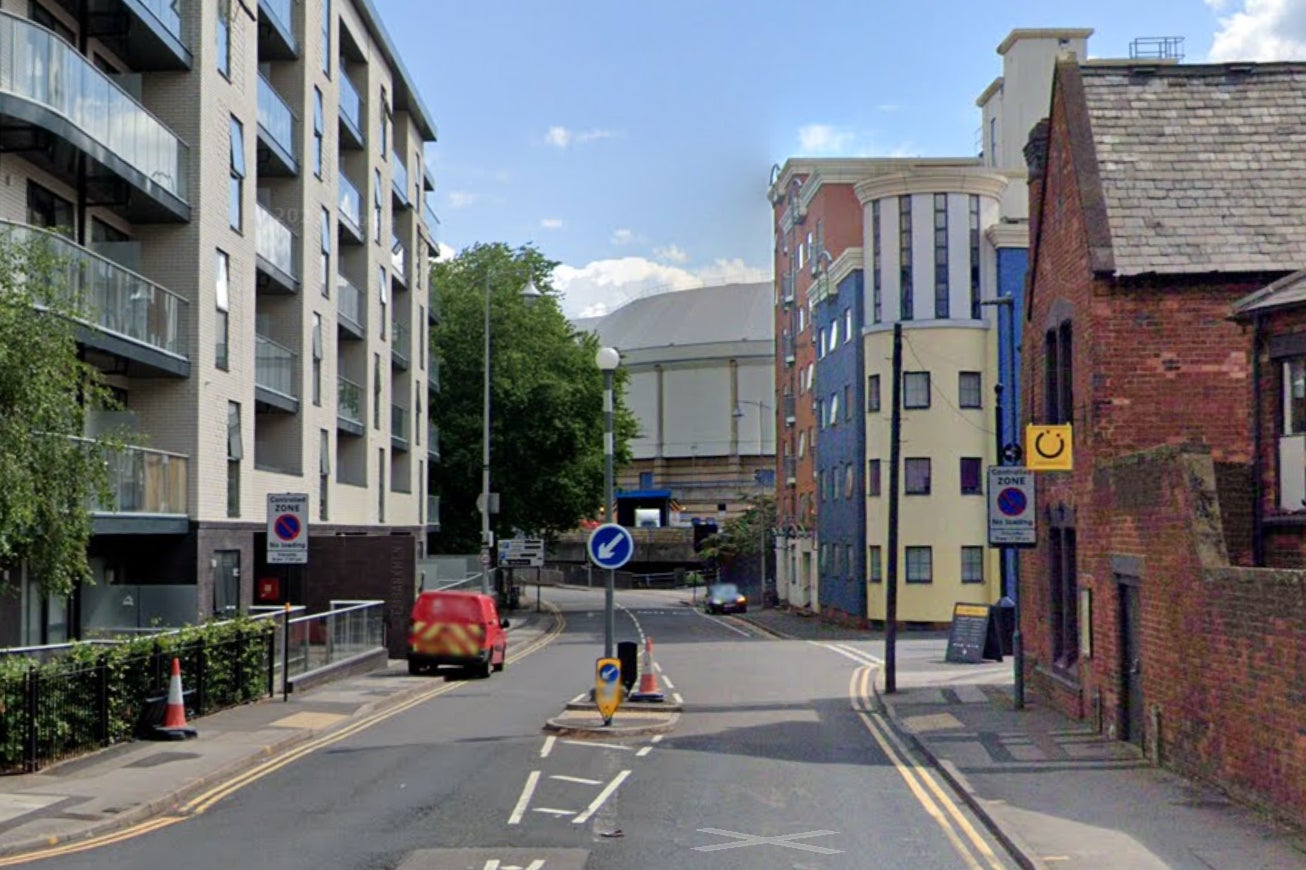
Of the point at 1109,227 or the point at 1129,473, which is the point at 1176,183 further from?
the point at 1129,473

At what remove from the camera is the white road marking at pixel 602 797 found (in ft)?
48.4

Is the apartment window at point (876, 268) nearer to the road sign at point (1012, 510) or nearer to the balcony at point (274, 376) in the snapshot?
the balcony at point (274, 376)

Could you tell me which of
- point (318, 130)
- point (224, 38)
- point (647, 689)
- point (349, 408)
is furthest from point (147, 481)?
point (349, 408)

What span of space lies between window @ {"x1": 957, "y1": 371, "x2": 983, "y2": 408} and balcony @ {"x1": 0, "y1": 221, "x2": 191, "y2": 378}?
30.3 metres

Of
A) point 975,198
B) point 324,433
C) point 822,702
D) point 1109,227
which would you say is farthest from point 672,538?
point 1109,227

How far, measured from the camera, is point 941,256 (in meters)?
52.7

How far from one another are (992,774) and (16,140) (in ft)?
58.1

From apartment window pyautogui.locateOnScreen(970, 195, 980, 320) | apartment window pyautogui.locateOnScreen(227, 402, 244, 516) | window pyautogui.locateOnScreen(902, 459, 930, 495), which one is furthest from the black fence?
apartment window pyautogui.locateOnScreen(970, 195, 980, 320)

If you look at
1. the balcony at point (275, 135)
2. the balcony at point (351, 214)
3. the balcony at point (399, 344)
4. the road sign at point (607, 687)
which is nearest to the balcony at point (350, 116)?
the balcony at point (351, 214)

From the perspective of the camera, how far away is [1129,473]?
64.1ft

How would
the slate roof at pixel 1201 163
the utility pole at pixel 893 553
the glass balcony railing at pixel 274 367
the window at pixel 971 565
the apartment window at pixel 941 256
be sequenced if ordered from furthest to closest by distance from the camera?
1. the apartment window at pixel 941 256
2. the window at pixel 971 565
3. the glass balcony railing at pixel 274 367
4. the utility pole at pixel 893 553
5. the slate roof at pixel 1201 163

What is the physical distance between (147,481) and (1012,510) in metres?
14.7

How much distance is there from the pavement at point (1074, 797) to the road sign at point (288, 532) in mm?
9780

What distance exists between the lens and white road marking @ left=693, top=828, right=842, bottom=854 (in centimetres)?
1331
